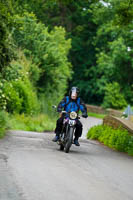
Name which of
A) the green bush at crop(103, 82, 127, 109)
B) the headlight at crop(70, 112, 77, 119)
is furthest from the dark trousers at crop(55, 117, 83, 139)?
the green bush at crop(103, 82, 127, 109)

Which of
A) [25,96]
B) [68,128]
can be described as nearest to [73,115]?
[68,128]

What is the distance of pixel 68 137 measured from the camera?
43.2ft

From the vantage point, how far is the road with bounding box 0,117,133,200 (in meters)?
7.73

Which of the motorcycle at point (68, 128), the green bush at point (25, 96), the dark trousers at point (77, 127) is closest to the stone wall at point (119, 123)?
the dark trousers at point (77, 127)

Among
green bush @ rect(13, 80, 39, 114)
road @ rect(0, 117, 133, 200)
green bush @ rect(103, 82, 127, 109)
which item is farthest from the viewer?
green bush @ rect(103, 82, 127, 109)

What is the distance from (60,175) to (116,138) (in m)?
7.64

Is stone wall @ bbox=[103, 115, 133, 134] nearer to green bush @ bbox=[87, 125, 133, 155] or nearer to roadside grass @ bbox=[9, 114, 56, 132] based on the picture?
green bush @ bbox=[87, 125, 133, 155]

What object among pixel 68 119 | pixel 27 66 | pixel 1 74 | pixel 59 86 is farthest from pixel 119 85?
pixel 68 119

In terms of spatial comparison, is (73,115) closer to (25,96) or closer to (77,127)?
(77,127)

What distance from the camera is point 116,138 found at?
16781 mm

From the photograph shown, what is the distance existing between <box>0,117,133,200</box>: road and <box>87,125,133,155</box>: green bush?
1917 mm

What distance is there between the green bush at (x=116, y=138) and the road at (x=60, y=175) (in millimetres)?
1917

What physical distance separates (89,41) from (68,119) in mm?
52282

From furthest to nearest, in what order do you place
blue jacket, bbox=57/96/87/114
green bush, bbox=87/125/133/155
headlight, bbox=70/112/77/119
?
1. green bush, bbox=87/125/133/155
2. blue jacket, bbox=57/96/87/114
3. headlight, bbox=70/112/77/119
